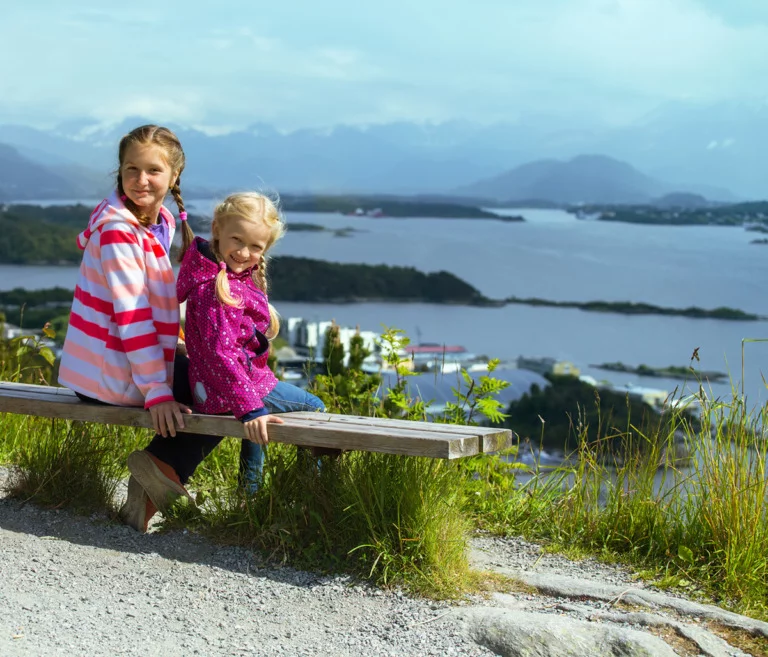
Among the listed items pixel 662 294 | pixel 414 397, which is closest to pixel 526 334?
pixel 662 294

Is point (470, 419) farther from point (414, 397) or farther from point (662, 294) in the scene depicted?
point (662, 294)

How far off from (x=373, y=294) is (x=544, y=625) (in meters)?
24.3

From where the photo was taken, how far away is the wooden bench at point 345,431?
2.85 metres

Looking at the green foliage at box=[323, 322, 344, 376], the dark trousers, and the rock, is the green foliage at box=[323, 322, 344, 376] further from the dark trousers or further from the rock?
the rock

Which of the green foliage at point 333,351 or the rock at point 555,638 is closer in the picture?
the rock at point 555,638

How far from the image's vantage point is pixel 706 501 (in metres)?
3.41

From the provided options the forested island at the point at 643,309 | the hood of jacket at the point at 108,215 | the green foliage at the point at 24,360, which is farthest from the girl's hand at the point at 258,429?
the forested island at the point at 643,309

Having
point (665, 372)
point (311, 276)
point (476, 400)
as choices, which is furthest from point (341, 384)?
point (311, 276)

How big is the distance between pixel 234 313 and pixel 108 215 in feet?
2.03

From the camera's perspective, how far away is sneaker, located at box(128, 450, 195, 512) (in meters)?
3.35

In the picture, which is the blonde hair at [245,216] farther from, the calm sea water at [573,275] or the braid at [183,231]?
the calm sea water at [573,275]

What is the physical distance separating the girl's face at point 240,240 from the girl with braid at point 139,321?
0.85 feet

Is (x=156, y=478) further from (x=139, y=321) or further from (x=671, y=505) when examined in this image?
(x=671, y=505)

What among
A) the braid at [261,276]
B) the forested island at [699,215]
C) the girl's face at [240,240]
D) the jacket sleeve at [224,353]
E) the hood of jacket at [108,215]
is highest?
the forested island at [699,215]
